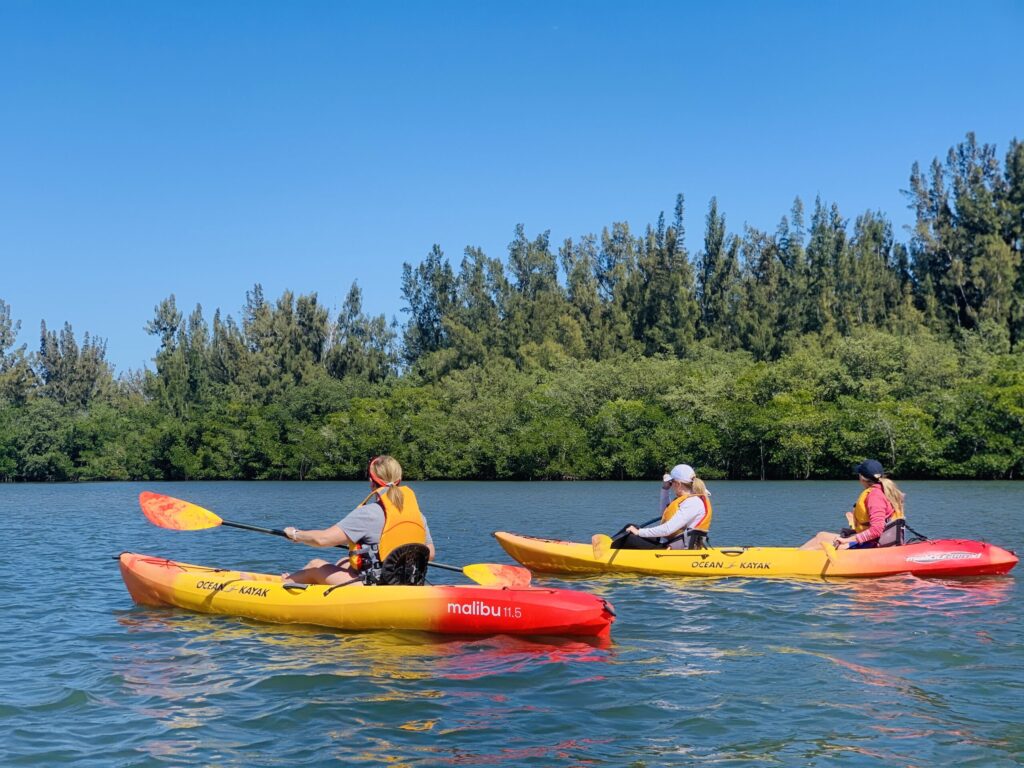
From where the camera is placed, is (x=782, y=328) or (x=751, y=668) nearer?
(x=751, y=668)

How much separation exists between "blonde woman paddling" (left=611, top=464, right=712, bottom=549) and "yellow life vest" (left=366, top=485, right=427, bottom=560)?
450cm

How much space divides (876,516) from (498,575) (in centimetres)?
546

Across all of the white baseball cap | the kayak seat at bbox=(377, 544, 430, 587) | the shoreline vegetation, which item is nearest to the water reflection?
the white baseball cap

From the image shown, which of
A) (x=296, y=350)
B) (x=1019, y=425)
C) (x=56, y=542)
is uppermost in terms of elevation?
(x=296, y=350)

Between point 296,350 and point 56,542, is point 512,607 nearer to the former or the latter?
point 56,542

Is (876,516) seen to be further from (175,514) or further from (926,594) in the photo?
(175,514)

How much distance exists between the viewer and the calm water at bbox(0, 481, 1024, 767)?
651 centimetres

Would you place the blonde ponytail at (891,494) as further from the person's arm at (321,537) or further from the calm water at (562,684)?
the person's arm at (321,537)

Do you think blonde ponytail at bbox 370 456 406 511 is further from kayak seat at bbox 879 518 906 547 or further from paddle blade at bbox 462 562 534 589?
kayak seat at bbox 879 518 906 547

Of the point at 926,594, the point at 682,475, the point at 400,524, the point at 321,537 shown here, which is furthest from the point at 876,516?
the point at 321,537

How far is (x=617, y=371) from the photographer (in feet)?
222

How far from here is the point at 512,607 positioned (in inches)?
A: 381

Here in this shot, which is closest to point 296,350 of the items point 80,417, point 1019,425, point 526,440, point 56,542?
point 80,417

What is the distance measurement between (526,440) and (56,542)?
4383 cm
